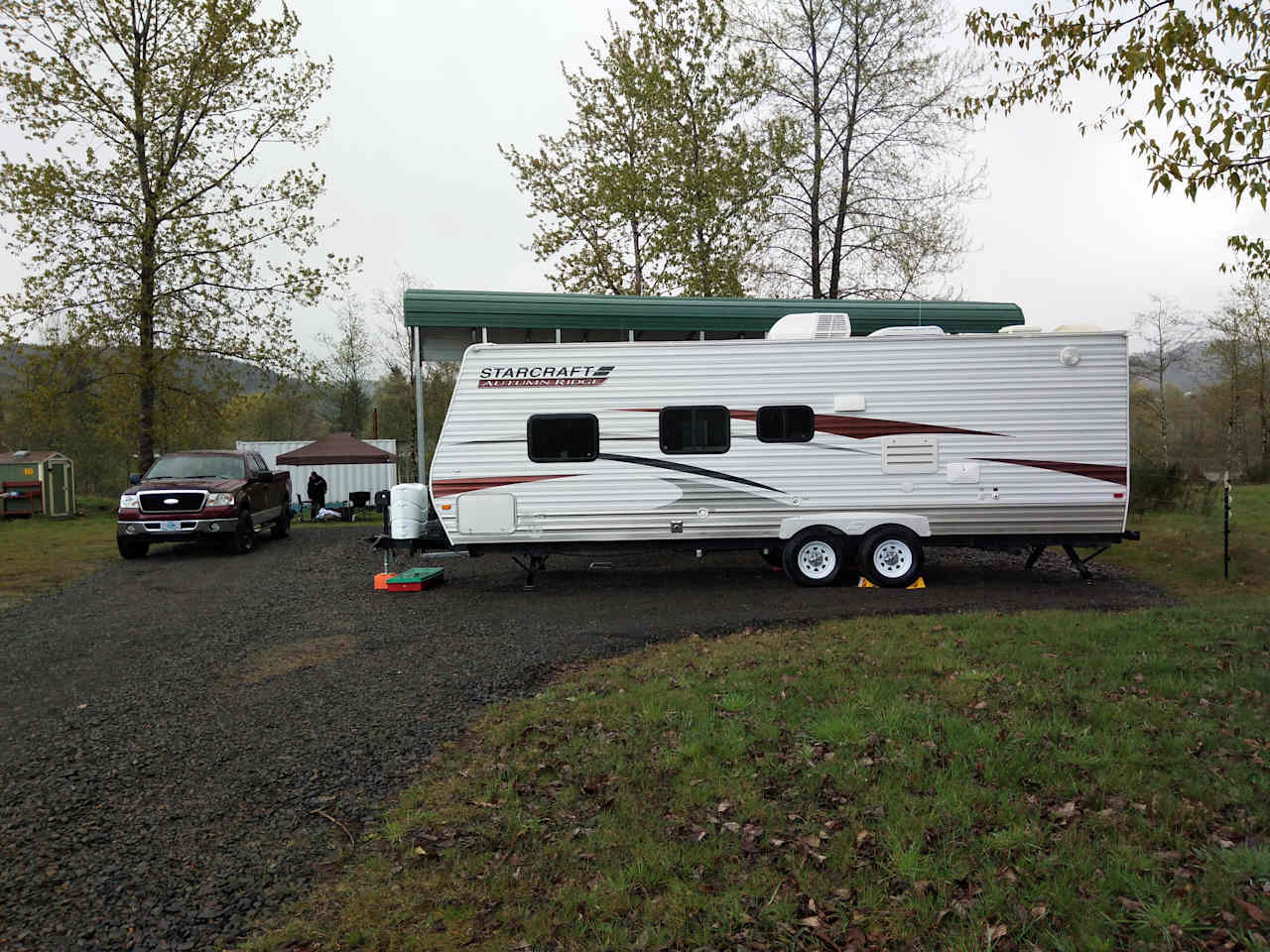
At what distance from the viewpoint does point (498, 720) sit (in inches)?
234

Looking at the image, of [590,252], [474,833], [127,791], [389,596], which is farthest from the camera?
[590,252]

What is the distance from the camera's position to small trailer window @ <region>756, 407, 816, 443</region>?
11.0 meters

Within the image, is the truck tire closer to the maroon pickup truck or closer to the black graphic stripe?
the maroon pickup truck

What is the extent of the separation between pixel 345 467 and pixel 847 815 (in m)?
24.8

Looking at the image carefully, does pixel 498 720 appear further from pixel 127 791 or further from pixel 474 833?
pixel 127 791

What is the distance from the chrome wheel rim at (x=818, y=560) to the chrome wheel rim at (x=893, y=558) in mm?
549

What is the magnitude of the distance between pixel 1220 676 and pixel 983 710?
196cm

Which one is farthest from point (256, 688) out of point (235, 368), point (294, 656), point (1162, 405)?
point (1162, 405)

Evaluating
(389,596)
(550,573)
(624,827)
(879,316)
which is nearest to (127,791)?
(624,827)

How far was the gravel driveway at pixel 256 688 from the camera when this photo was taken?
12.7 feet

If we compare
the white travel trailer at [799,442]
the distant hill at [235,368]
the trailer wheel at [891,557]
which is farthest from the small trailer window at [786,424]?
the distant hill at [235,368]

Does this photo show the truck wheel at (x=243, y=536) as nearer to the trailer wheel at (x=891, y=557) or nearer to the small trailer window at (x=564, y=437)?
the small trailer window at (x=564, y=437)

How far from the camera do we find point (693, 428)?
36.2 feet

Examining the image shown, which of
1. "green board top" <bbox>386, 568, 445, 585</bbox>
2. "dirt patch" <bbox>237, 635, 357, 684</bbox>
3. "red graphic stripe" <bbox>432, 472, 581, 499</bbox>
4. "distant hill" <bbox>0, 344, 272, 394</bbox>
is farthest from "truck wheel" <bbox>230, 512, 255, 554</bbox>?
"distant hill" <bbox>0, 344, 272, 394</bbox>
